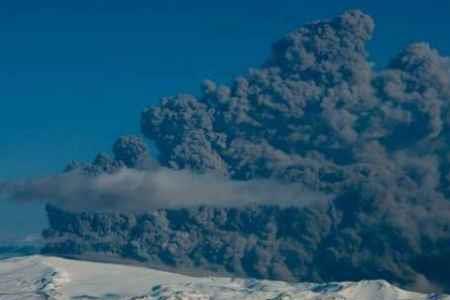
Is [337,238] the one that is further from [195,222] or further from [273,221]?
[195,222]

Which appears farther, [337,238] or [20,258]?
[20,258]

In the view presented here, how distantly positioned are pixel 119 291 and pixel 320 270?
28.7 m

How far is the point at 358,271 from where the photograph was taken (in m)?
153

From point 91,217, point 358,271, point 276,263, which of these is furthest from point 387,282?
point 91,217

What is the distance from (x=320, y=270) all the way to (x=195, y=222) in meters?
20.3

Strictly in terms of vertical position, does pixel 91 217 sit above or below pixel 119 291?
above

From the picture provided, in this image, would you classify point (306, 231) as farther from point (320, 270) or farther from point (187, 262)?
point (187, 262)

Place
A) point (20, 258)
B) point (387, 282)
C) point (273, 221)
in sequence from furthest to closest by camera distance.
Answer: point (20, 258), point (273, 221), point (387, 282)

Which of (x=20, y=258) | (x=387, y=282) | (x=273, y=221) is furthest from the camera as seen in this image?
(x=20, y=258)

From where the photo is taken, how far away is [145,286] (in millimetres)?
156000

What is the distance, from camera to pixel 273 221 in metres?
161

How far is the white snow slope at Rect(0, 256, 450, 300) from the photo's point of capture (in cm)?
14700

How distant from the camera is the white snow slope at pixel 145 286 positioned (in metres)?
147

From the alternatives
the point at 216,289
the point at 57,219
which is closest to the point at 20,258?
the point at 57,219
